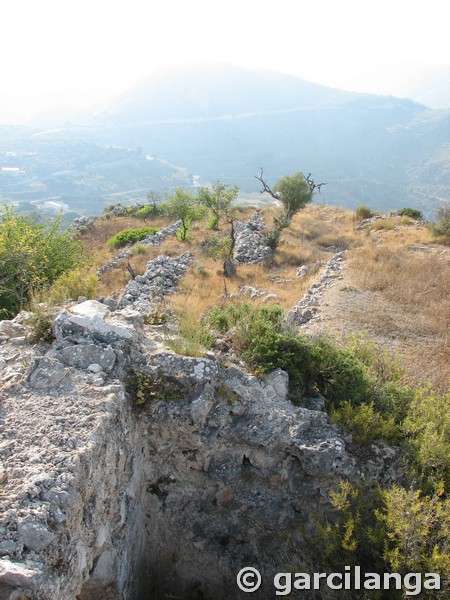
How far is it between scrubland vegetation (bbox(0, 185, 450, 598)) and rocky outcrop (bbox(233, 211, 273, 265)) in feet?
6.85

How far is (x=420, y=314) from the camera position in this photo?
9.76 metres

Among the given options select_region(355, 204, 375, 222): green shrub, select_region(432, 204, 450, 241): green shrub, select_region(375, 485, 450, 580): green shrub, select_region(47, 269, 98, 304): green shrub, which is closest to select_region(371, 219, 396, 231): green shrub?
select_region(432, 204, 450, 241): green shrub

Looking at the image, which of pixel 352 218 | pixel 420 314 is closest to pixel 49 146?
pixel 352 218

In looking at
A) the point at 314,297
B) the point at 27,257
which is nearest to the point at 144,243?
the point at 27,257

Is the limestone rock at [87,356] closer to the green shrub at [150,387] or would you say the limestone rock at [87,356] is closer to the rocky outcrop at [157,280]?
the green shrub at [150,387]

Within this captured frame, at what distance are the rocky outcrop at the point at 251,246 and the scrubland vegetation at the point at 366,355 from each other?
209cm

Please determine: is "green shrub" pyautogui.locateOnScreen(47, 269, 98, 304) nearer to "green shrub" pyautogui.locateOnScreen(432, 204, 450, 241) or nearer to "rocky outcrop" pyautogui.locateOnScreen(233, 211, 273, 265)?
"rocky outcrop" pyautogui.locateOnScreen(233, 211, 273, 265)

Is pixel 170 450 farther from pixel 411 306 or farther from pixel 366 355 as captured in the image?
pixel 411 306

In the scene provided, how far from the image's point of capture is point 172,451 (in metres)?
5.19

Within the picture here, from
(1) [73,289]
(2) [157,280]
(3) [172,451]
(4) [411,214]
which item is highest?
(1) [73,289]

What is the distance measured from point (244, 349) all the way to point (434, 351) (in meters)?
4.62

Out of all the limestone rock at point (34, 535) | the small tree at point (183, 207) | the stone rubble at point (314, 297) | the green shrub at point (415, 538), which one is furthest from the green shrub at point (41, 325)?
the small tree at point (183, 207)

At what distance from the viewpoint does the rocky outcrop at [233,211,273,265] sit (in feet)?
57.6

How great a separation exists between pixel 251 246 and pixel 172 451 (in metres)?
14.3
